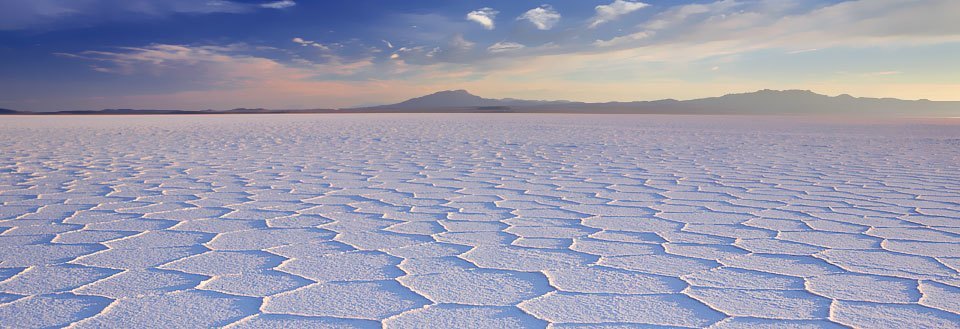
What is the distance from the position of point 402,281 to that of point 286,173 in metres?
3.24

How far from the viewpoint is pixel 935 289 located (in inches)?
75.4

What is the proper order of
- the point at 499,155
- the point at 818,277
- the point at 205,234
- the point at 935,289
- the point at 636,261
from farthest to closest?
the point at 499,155 < the point at 205,234 < the point at 636,261 < the point at 818,277 < the point at 935,289

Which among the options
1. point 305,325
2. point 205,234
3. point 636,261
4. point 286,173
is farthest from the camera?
point 286,173

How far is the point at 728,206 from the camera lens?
348 centimetres

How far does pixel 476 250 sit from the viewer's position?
2.41m

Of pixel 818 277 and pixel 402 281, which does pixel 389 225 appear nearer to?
pixel 402 281

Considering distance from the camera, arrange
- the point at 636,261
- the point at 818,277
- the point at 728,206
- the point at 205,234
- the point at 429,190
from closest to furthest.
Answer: the point at 818,277 < the point at 636,261 < the point at 205,234 < the point at 728,206 < the point at 429,190

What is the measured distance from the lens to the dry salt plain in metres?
1.72

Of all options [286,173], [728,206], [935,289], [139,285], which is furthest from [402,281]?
[286,173]

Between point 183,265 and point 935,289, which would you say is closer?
point 935,289

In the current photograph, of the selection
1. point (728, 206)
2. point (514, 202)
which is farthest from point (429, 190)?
point (728, 206)

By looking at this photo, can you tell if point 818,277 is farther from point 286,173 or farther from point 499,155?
point 499,155

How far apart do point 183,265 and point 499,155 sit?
16.2 ft

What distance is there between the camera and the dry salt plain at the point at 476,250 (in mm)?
1720
